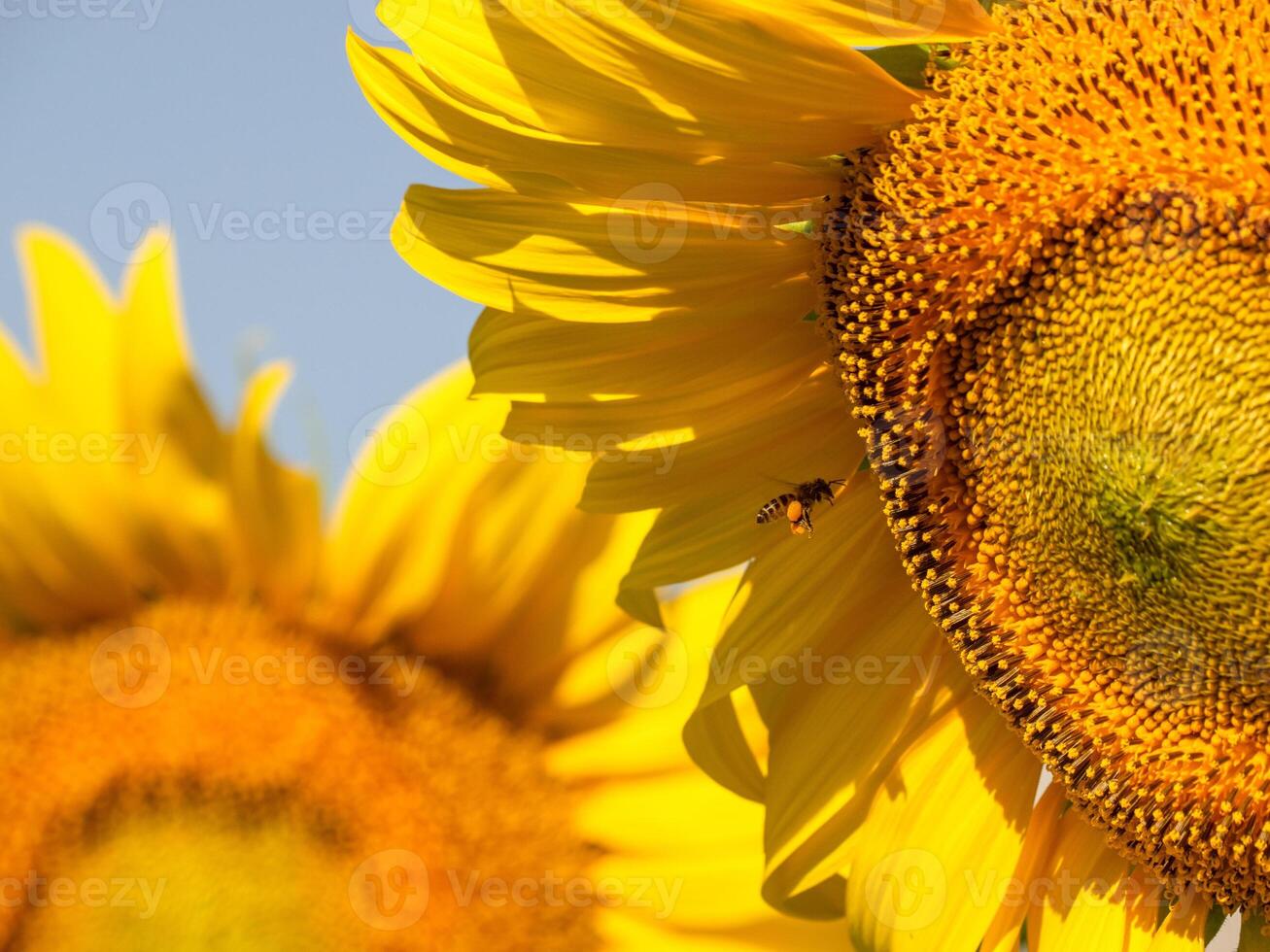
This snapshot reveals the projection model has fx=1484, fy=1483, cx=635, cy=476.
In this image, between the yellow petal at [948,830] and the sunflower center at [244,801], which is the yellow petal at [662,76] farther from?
the sunflower center at [244,801]

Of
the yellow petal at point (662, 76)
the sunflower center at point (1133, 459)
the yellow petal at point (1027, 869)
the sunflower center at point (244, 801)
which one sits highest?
the yellow petal at point (662, 76)

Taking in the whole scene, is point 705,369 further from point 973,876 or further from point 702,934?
point 702,934

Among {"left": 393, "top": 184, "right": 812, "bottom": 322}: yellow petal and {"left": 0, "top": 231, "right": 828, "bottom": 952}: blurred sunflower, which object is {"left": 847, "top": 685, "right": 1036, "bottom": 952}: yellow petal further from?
{"left": 393, "top": 184, "right": 812, "bottom": 322}: yellow petal

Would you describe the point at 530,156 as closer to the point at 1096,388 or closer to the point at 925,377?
the point at 925,377

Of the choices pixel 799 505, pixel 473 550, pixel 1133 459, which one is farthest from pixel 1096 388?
pixel 473 550

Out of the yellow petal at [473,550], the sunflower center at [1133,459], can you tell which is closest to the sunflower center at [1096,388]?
the sunflower center at [1133,459]

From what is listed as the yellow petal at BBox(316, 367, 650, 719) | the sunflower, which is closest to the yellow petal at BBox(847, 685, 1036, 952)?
the sunflower

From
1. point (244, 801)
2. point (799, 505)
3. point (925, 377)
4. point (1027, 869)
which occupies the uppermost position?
point (925, 377)
